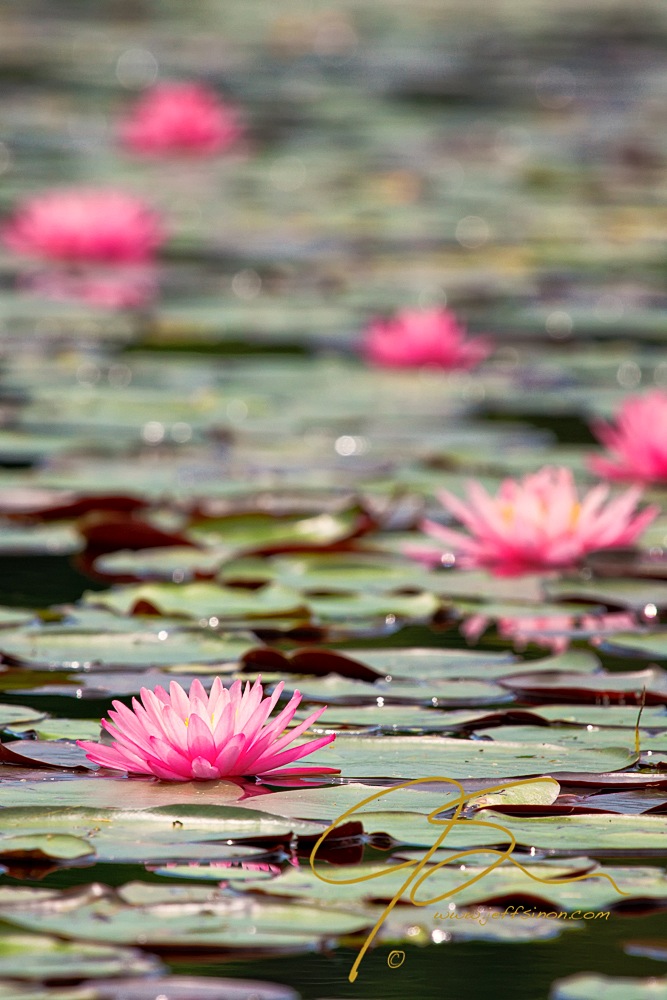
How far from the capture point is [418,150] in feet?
26.1

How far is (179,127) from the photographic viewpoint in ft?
24.7

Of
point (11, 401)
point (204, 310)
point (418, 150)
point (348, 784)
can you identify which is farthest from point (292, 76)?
point (348, 784)

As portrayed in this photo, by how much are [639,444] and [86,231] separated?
7.90ft

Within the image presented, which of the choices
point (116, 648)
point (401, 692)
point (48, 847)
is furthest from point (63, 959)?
point (116, 648)

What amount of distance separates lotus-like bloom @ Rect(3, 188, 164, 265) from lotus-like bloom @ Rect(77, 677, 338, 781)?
3.51 metres

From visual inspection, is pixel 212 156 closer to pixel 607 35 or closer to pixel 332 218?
pixel 332 218

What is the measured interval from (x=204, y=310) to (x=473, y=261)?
1.10 m

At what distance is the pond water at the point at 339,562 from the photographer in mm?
1556

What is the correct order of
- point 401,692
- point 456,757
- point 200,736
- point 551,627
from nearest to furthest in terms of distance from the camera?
point 200,736
point 456,757
point 401,692
point 551,627

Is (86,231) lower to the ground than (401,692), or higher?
higher

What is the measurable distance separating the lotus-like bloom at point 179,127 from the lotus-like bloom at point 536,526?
4.71m

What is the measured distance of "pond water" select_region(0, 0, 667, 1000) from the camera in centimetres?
156

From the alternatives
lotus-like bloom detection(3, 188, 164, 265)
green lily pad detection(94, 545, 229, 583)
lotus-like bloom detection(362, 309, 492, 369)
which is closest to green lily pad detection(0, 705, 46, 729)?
green lily pad detection(94, 545, 229, 583)

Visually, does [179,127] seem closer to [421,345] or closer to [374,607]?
[421,345]
